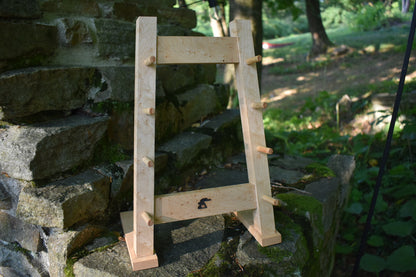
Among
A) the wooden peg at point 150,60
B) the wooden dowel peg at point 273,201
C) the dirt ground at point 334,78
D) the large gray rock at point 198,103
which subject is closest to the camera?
the wooden peg at point 150,60

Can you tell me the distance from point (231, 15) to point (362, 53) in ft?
20.2

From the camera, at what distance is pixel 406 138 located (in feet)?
10.7

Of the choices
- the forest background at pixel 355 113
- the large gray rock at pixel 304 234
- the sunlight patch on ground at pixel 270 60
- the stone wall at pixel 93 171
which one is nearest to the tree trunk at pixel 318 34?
the forest background at pixel 355 113

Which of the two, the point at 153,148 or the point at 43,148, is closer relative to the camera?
the point at 153,148

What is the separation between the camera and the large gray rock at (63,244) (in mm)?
1369

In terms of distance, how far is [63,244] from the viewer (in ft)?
4.52

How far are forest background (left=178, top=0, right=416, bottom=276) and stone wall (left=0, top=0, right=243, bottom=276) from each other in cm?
74

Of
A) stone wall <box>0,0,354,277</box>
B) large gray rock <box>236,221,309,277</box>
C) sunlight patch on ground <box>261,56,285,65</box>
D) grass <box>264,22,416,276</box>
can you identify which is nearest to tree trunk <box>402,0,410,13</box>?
sunlight patch on ground <box>261,56,285,65</box>

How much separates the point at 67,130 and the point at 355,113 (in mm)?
4219

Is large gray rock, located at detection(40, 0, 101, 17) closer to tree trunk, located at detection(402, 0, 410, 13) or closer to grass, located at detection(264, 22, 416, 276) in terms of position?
grass, located at detection(264, 22, 416, 276)

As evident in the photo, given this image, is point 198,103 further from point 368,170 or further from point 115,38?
point 368,170

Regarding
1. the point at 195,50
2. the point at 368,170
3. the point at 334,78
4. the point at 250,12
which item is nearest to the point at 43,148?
the point at 195,50

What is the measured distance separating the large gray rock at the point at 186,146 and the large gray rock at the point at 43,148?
21.0 inches

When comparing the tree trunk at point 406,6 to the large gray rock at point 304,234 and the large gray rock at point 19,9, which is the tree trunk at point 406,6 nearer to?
the large gray rock at point 304,234
